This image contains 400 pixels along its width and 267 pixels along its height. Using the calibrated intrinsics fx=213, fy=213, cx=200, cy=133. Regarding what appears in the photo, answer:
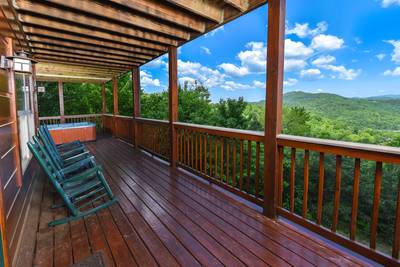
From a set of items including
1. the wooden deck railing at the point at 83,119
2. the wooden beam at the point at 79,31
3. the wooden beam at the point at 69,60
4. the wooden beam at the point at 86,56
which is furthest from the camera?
the wooden deck railing at the point at 83,119

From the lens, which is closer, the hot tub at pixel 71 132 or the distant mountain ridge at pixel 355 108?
the distant mountain ridge at pixel 355 108

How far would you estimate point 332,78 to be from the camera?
10875 mm

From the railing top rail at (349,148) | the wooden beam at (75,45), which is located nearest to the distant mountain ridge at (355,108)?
the railing top rail at (349,148)

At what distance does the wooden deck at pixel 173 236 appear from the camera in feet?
5.69

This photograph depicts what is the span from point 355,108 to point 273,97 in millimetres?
7076

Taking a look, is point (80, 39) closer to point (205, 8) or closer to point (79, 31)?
point (79, 31)

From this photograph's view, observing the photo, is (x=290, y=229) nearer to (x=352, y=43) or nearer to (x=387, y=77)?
(x=387, y=77)

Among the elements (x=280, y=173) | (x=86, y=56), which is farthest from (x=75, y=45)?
(x=280, y=173)

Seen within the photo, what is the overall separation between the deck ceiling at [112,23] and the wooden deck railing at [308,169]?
5.08ft

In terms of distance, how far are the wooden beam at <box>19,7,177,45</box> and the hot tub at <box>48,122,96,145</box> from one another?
182 inches

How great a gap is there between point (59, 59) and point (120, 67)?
4.86 feet

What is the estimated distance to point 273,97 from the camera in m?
2.26

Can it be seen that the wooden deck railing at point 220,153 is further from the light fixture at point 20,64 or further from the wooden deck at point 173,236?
the light fixture at point 20,64

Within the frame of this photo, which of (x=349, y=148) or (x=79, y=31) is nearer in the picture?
(x=349, y=148)
